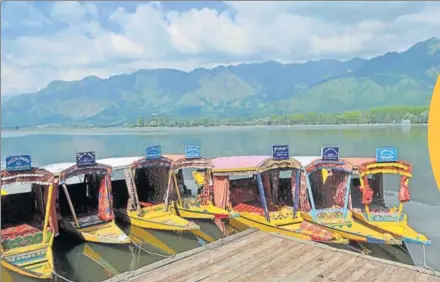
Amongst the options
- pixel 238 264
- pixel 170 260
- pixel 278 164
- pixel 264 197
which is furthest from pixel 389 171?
pixel 170 260

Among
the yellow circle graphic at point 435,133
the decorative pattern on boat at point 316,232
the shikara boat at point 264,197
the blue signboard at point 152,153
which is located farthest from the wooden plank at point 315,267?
the blue signboard at point 152,153

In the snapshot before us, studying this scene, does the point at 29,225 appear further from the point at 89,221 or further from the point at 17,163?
the point at 17,163

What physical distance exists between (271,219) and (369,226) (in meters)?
2.50

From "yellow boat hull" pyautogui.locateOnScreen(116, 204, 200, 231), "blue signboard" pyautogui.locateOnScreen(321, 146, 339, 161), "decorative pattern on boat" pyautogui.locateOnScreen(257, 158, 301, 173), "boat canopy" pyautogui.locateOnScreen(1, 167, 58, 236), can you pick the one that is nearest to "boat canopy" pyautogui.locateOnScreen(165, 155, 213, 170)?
"yellow boat hull" pyautogui.locateOnScreen(116, 204, 200, 231)

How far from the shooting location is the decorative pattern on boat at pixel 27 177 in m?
9.42

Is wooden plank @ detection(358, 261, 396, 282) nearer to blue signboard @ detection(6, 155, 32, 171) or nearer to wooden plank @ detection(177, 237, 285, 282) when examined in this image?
wooden plank @ detection(177, 237, 285, 282)

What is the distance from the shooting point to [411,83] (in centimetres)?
18750

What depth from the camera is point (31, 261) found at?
29.2 feet

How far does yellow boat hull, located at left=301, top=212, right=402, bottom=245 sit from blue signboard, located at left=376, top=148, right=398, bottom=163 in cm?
165

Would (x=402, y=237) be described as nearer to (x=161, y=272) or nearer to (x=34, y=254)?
(x=161, y=272)

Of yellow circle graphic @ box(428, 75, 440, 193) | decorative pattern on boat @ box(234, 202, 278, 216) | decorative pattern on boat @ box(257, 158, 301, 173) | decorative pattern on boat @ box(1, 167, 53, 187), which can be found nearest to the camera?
yellow circle graphic @ box(428, 75, 440, 193)

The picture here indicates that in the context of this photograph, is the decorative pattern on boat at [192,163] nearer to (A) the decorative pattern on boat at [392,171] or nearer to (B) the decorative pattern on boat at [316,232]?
(B) the decorative pattern on boat at [316,232]

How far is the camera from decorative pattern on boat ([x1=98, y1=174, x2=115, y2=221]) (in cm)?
1152

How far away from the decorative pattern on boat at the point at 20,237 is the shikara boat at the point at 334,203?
21.8 ft
